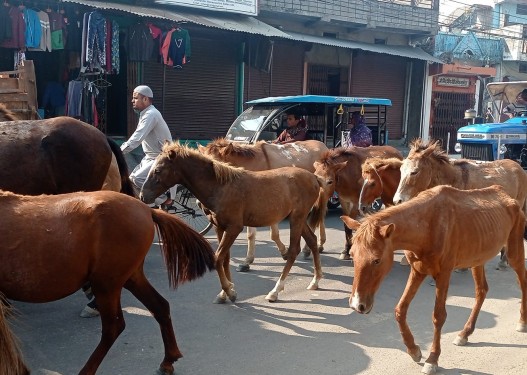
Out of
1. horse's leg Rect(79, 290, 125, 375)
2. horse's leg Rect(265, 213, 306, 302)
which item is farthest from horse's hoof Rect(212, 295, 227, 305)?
horse's leg Rect(79, 290, 125, 375)

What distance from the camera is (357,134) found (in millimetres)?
10445

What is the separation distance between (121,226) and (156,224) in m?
0.42

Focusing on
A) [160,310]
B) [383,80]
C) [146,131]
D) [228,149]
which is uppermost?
[383,80]

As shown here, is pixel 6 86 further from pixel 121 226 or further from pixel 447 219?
pixel 447 219

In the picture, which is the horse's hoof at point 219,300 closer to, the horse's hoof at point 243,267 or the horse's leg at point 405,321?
the horse's hoof at point 243,267

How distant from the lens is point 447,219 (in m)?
4.30

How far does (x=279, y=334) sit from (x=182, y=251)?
57.1 inches

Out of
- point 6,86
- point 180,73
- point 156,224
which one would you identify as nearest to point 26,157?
point 156,224

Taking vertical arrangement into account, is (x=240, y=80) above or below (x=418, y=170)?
above

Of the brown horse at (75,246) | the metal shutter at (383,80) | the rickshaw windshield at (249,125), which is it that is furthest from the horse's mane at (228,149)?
the metal shutter at (383,80)

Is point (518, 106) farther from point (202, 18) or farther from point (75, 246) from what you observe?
point (75, 246)

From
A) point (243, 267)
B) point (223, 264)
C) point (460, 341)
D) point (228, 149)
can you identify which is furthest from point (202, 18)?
point (460, 341)

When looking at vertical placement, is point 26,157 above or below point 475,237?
above

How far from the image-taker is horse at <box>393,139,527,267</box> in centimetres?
634
